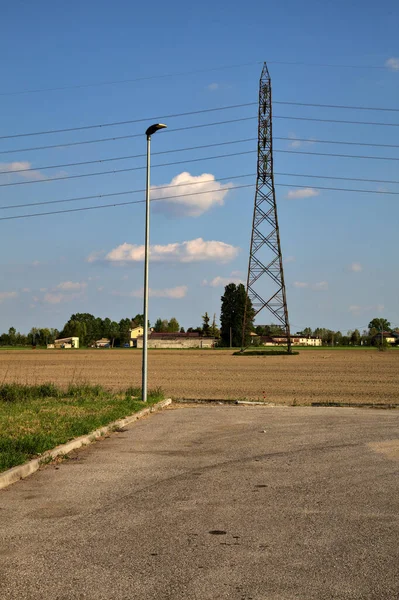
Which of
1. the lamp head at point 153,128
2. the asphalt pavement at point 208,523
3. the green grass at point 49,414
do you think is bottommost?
the asphalt pavement at point 208,523

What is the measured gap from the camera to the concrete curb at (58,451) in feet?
30.0

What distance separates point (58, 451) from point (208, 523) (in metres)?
4.84

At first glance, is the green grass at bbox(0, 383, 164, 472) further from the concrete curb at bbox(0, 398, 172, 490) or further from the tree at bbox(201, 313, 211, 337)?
the tree at bbox(201, 313, 211, 337)

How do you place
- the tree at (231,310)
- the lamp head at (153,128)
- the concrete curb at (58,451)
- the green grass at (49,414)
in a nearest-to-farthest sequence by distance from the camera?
1. the concrete curb at (58,451)
2. the green grass at (49,414)
3. the lamp head at (153,128)
4. the tree at (231,310)

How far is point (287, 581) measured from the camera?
5215 mm

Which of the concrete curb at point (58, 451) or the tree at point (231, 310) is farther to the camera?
the tree at point (231, 310)

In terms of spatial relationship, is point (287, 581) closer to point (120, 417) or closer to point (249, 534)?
point (249, 534)

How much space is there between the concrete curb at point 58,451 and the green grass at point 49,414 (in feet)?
0.48

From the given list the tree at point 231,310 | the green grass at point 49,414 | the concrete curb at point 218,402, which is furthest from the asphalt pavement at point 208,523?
the tree at point 231,310

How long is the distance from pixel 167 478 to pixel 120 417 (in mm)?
6946

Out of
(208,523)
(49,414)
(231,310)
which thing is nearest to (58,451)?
(49,414)

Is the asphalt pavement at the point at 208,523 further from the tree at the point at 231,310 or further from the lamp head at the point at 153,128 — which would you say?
the tree at the point at 231,310

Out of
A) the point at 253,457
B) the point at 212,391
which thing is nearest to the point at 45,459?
the point at 253,457

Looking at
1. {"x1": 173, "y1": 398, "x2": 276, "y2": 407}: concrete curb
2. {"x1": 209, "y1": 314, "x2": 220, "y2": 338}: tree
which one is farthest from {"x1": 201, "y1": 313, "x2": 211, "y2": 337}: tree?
{"x1": 173, "y1": 398, "x2": 276, "y2": 407}: concrete curb
